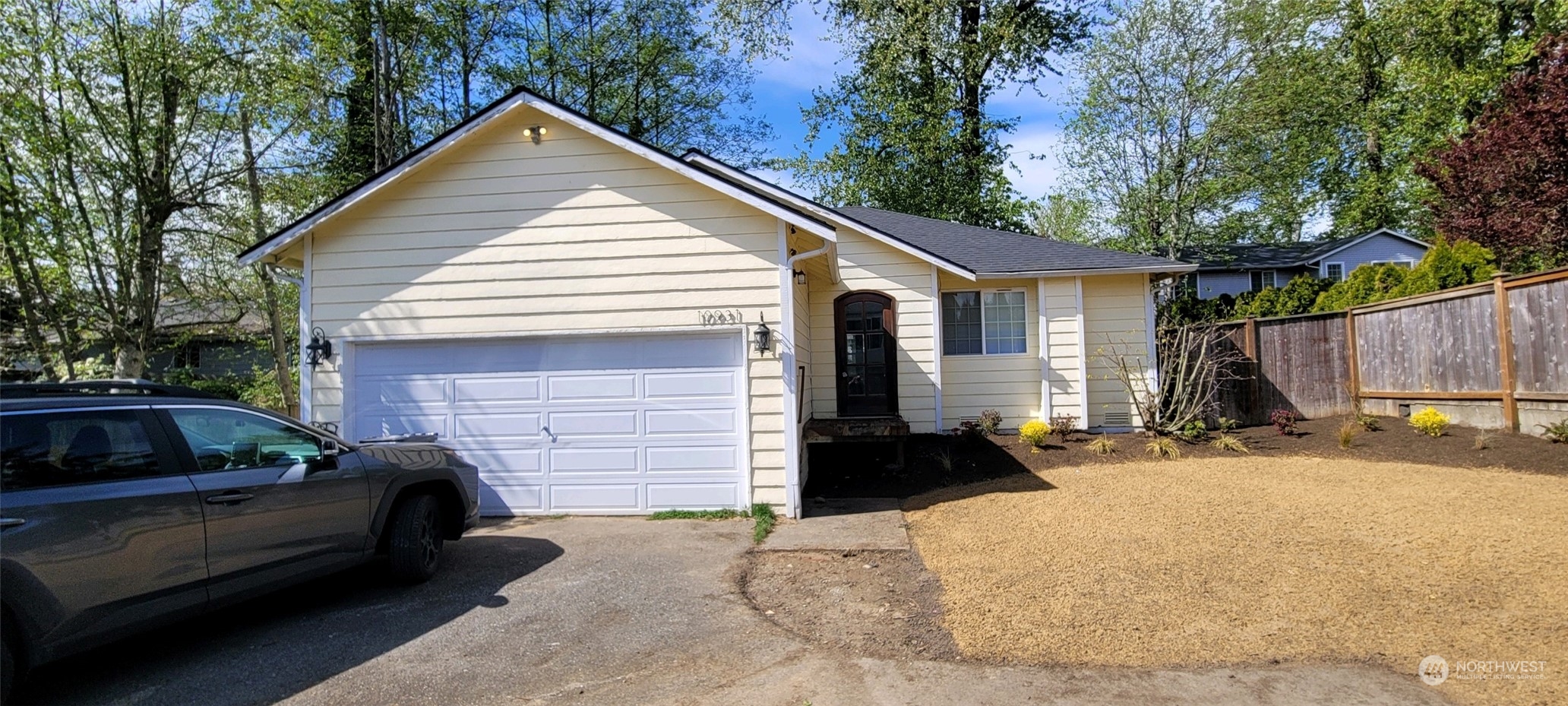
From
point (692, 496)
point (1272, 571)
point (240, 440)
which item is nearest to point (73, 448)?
point (240, 440)

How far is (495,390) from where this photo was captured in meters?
8.17

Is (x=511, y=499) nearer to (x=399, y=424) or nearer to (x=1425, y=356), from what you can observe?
(x=399, y=424)

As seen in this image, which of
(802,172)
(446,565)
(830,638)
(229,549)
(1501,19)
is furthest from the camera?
(802,172)

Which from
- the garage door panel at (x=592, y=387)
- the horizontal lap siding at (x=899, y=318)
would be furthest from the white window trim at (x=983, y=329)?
the garage door panel at (x=592, y=387)

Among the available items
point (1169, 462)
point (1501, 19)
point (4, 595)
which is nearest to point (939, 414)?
point (1169, 462)

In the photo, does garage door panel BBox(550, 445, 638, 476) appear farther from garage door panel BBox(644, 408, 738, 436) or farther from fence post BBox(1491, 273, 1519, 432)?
fence post BBox(1491, 273, 1519, 432)

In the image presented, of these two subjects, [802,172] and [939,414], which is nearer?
[939,414]

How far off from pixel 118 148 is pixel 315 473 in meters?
10.2

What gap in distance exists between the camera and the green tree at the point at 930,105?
22047 millimetres

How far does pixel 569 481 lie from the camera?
26.6 ft

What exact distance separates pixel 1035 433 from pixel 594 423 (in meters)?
6.14

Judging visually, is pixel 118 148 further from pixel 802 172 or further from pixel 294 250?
pixel 802 172

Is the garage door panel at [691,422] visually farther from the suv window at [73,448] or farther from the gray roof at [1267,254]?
the gray roof at [1267,254]

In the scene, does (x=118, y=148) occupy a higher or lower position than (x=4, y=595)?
higher
